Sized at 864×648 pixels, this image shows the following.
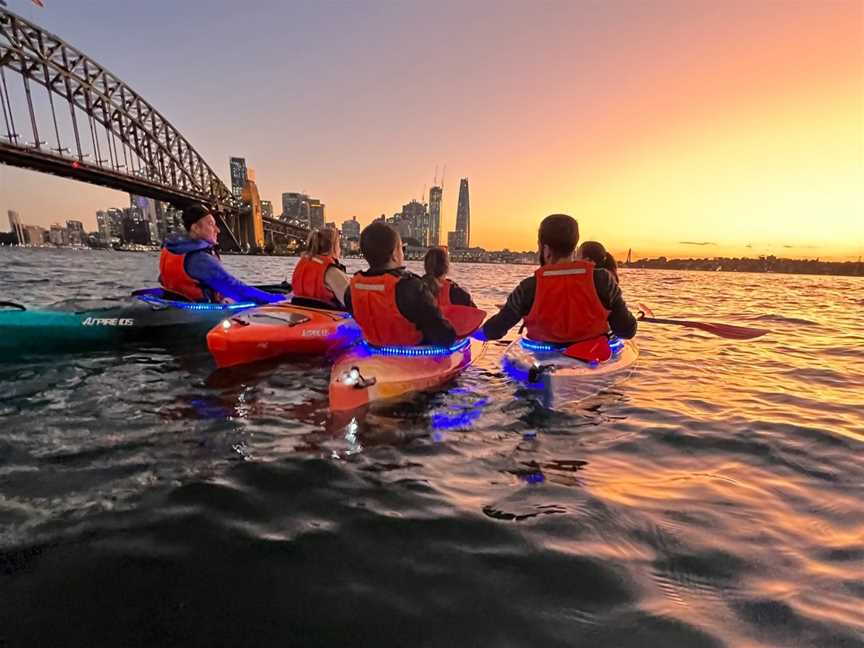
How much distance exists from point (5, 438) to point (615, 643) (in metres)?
4.78

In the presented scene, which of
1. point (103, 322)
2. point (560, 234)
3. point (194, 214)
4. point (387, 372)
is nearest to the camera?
point (387, 372)

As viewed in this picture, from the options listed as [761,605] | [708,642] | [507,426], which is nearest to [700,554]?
[761,605]

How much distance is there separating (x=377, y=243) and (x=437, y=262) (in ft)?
6.67

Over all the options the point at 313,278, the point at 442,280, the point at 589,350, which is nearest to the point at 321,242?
the point at 313,278

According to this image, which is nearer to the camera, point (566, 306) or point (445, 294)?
point (566, 306)

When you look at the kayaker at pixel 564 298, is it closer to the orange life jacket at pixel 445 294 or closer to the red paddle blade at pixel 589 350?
the red paddle blade at pixel 589 350

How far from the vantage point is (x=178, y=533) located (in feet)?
8.81

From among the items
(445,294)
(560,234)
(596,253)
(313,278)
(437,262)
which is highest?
(560,234)

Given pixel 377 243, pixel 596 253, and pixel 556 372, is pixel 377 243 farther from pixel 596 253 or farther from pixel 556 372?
pixel 596 253

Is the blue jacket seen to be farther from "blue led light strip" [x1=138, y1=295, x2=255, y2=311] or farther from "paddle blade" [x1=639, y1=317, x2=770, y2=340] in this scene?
"paddle blade" [x1=639, y1=317, x2=770, y2=340]

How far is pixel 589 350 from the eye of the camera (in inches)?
217

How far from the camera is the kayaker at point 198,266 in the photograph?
8.05 metres

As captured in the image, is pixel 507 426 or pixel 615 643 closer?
pixel 615 643

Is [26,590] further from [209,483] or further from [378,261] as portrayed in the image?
[378,261]
